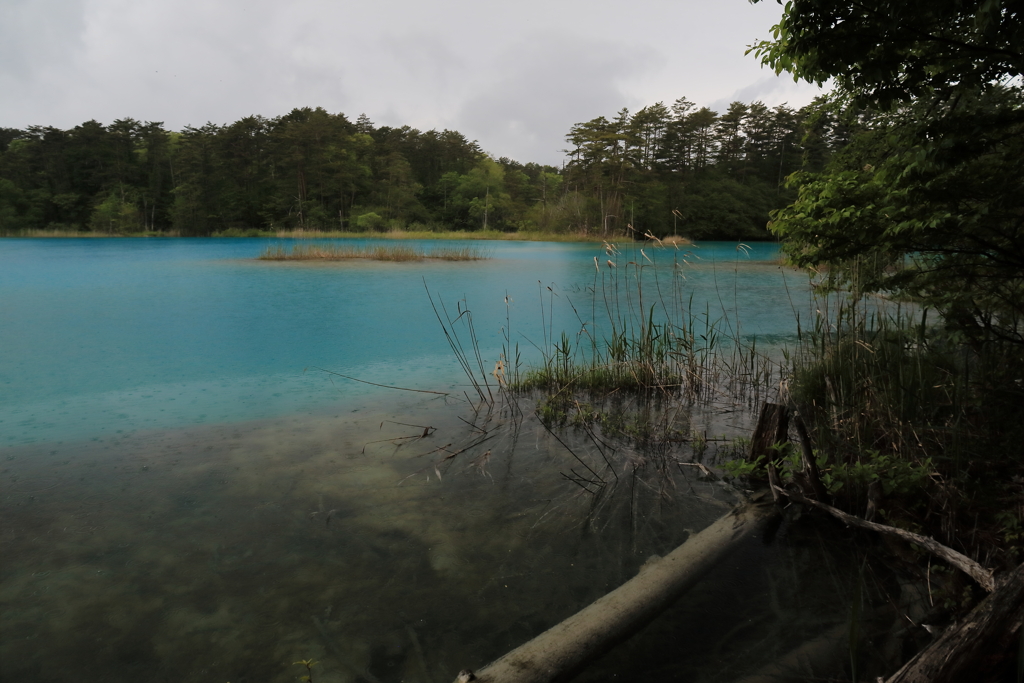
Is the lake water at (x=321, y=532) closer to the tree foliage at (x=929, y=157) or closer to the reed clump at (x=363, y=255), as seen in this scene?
the tree foliage at (x=929, y=157)

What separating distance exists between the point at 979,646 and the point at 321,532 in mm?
2271

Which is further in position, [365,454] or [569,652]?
[365,454]

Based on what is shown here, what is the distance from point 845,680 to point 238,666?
1.74 m

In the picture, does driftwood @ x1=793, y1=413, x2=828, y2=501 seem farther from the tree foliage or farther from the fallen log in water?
the tree foliage

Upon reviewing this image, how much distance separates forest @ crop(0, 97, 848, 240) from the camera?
35938 mm

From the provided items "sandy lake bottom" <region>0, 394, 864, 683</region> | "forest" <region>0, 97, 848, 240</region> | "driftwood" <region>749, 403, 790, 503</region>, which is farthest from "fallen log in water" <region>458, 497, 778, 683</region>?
"forest" <region>0, 97, 848, 240</region>

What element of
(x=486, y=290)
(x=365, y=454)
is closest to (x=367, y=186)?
(x=486, y=290)

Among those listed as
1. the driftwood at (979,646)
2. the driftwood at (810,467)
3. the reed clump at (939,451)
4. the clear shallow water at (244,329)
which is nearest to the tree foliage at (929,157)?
the reed clump at (939,451)

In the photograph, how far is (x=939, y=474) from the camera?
7.06 feet

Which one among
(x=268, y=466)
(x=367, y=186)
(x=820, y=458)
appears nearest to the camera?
(x=820, y=458)

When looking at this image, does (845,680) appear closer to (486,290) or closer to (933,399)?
(933,399)

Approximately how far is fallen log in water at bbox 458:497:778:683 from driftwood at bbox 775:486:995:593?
18 centimetres

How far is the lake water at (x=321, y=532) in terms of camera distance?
1800 millimetres

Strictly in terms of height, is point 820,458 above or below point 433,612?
above
